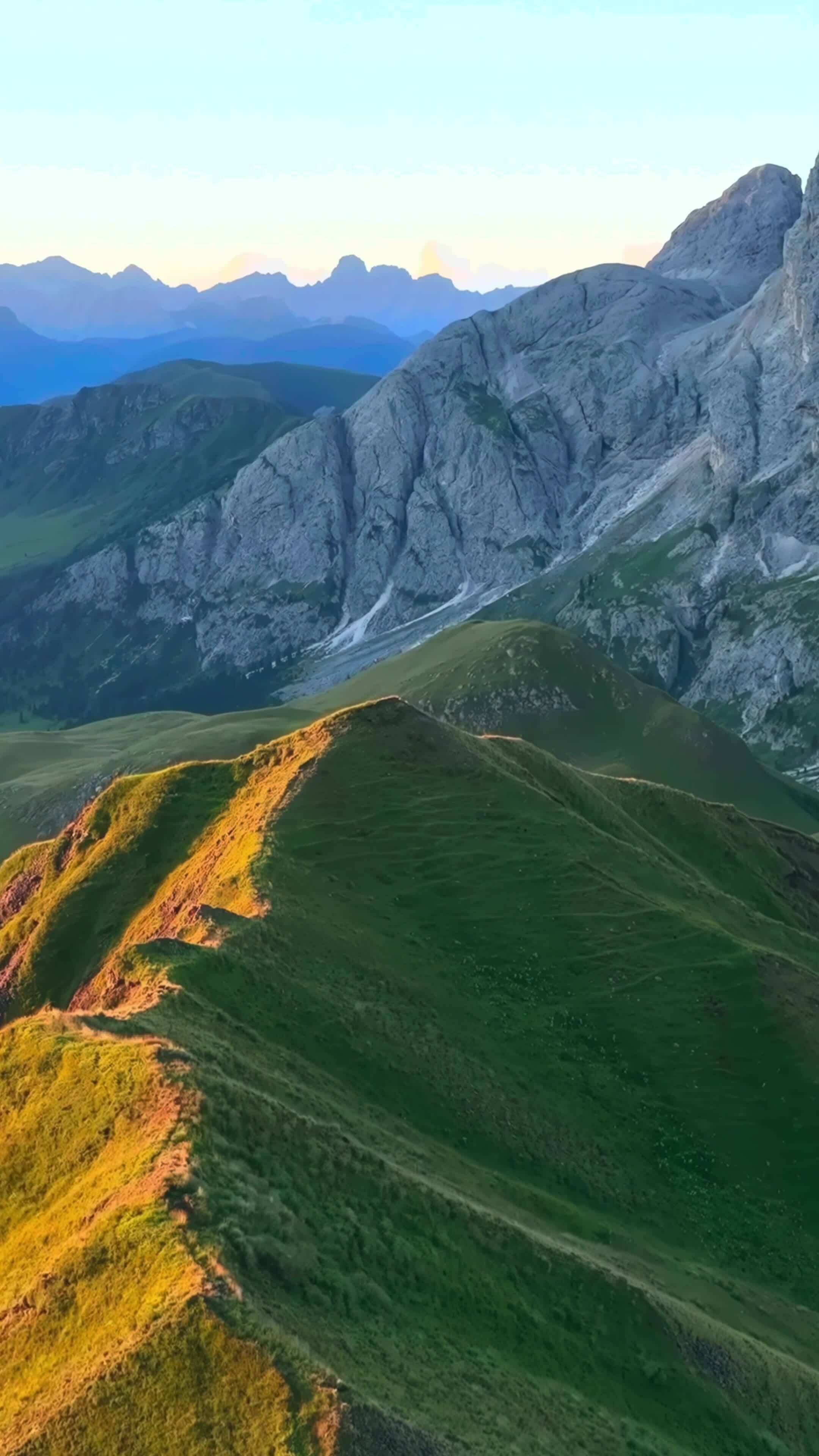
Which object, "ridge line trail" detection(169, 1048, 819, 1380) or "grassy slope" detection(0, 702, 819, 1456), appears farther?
"ridge line trail" detection(169, 1048, 819, 1380)

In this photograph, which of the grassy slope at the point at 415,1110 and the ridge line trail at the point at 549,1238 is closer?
the grassy slope at the point at 415,1110

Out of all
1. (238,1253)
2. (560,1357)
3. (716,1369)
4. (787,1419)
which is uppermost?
(238,1253)

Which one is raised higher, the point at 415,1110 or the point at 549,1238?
the point at 415,1110

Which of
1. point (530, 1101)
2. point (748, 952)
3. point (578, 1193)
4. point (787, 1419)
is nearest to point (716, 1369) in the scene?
point (787, 1419)

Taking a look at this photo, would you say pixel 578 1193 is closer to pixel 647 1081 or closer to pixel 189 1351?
pixel 647 1081

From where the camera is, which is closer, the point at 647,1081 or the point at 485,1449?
the point at 485,1449

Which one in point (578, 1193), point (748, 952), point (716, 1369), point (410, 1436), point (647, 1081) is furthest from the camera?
point (748, 952)

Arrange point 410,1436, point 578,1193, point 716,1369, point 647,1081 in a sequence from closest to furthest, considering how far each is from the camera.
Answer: point 410,1436 → point 716,1369 → point 578,1193 → point 647,1081

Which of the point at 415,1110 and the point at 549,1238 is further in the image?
the point at 415,1110
